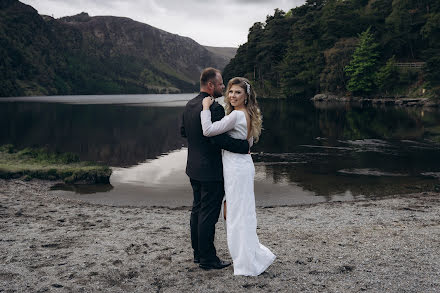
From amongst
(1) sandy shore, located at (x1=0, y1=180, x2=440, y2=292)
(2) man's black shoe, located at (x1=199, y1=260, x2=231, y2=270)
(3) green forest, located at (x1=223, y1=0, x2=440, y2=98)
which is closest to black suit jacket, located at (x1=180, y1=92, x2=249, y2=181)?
(2) man's black shoe, located at (x1=199, y1=260, x2=231, y2=270)

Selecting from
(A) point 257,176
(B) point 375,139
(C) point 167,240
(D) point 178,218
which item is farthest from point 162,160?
(B) point 375,139

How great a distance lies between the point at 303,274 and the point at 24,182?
484 inches

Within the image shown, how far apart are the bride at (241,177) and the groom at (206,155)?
0.13m

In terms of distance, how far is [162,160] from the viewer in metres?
22.2

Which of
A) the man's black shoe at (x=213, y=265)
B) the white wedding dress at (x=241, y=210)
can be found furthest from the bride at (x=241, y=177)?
the man's black shoe at (x=213, y=265)

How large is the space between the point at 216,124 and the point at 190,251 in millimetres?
2943

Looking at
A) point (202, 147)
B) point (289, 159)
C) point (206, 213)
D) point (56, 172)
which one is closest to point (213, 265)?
point (206, 213)

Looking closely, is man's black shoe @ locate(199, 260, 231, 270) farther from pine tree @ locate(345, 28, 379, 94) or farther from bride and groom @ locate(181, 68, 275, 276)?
pine tree @ locate(345, 28, 379, 94)

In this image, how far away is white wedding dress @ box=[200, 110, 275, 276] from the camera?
552cm

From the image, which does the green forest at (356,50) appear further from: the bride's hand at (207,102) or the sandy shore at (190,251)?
the bride's hand at (207,102)

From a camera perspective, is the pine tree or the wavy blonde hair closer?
the wavy blonde hair

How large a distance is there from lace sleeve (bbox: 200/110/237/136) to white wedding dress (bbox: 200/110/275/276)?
0.06 metres

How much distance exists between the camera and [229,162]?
5.54 metres

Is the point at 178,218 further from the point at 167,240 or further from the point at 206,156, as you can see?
the point at 206,156
